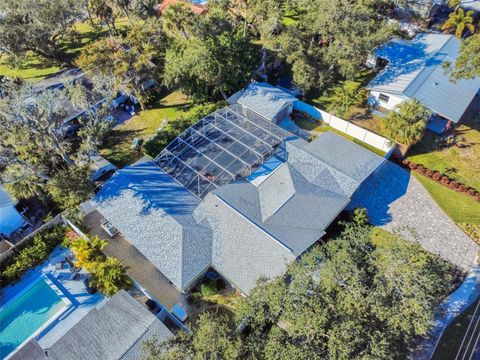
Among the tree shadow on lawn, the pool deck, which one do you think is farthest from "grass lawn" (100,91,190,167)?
the pool deck

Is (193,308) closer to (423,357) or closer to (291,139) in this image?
(423,357)

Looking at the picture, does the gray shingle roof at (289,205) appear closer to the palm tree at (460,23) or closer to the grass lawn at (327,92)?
the grass lawn at (327,92)

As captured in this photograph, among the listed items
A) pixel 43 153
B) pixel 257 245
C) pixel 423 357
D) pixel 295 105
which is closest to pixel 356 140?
pixel 295 105

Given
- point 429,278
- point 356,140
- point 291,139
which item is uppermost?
point 429,278

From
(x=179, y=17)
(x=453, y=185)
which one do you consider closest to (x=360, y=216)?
(x=453, y=185)

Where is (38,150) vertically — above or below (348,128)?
above

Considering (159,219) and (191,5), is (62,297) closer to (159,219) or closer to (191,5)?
(159,219)

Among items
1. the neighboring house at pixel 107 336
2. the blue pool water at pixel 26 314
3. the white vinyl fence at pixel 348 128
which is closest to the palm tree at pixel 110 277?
the neighboring house at pixel 107 336
